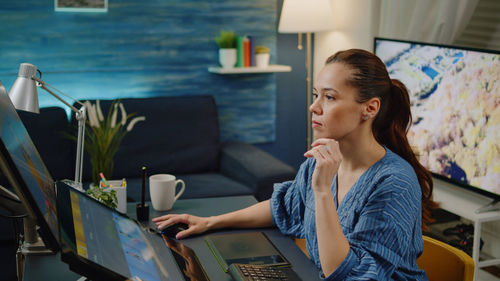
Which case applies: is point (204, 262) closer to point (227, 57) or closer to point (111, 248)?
point (111, 248)

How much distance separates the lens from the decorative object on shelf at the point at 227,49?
3.79m

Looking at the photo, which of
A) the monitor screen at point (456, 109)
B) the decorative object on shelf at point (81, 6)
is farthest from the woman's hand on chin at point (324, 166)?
the decorative object on shelf at point (81, 6)

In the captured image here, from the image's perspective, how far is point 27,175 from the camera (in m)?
1.04

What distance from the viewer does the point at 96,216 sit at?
46.8 inches

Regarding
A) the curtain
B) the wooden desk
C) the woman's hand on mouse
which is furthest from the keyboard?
the curtain

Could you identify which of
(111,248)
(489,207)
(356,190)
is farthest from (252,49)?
(111,248)

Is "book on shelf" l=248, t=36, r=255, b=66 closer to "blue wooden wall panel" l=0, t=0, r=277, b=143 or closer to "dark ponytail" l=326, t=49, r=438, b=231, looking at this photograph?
"blue wooden wall panel" l=0, t=0, r=277, b=143

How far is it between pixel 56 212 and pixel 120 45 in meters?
2.78

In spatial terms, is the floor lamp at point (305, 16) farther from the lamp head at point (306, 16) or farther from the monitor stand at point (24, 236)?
the monitor stand at point (24, 236)

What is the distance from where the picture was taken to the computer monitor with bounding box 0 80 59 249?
93cm

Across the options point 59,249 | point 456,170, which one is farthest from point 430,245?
point 456,170

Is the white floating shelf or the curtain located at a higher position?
the curtain

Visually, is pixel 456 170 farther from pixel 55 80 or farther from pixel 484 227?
pixel 55 80

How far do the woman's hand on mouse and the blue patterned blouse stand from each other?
1.08ft
